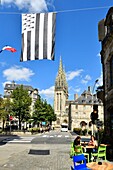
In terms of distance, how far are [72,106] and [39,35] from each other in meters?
78.4

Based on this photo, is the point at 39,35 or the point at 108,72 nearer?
the point at 39,35

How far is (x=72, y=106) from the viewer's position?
8862 cm

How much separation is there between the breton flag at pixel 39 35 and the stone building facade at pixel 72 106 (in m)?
68.9

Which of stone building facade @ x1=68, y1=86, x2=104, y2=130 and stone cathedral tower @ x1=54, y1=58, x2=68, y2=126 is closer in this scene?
stone building facade @ x1=68, y1=86, x2=104, y2=130

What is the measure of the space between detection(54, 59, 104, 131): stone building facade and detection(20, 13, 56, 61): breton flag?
6887 centimetres

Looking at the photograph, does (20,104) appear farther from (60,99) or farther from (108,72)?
(60,99)

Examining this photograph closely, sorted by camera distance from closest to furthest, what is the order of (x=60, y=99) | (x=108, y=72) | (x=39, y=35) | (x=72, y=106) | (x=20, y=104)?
1. (x=39, y=35)
2. (x=108, y=72)
3. (x=20, y=104)
4. (x=72, y=106)
5. (x=60, y=99)

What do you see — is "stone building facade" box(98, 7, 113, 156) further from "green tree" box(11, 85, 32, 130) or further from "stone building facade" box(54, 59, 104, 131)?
"stone building facade" box(54, 59, 104, 131)

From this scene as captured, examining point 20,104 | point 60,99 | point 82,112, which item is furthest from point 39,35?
point 60,99

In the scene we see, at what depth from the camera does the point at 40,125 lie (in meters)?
69.3

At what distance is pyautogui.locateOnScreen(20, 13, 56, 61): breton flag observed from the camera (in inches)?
428

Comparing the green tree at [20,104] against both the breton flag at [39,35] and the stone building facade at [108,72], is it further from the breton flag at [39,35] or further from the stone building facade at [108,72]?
the breton flag at [39,35]

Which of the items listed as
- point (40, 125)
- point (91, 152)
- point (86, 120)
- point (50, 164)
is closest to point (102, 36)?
point (91, 152)

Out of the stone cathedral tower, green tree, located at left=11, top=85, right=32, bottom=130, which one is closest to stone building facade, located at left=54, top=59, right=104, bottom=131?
the stone cathedral tower
